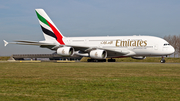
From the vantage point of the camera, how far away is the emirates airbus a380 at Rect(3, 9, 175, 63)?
39.2 m

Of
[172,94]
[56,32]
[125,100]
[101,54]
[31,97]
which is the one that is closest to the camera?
[125,100]

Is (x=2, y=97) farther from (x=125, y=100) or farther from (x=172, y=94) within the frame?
(x=172, y=94)

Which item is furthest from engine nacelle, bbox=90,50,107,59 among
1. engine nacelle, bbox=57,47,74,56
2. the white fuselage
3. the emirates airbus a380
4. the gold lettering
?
the gold lettering

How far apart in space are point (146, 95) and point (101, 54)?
101 ft

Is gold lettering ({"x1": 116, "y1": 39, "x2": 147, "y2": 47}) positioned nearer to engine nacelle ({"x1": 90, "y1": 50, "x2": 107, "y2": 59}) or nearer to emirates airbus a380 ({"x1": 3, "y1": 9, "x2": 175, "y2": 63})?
emirates airbus a380 ({"x1": 3, "y1": 9, "x2": 175, "y2": 63})

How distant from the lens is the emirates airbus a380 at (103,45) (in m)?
39.2

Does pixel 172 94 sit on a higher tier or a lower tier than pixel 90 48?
lower

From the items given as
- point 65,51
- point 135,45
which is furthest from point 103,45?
point 65,51

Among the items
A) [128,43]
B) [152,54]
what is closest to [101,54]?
[128,43]

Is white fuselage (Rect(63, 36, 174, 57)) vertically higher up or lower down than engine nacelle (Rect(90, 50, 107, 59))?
higher up

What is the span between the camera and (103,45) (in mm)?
43469

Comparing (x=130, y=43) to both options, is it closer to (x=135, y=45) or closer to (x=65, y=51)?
(x=135, y=45)

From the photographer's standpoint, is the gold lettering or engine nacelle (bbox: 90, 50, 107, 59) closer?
engine nacelle (bbox: 90, 50, 107, 59)

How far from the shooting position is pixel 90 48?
41219 mm
